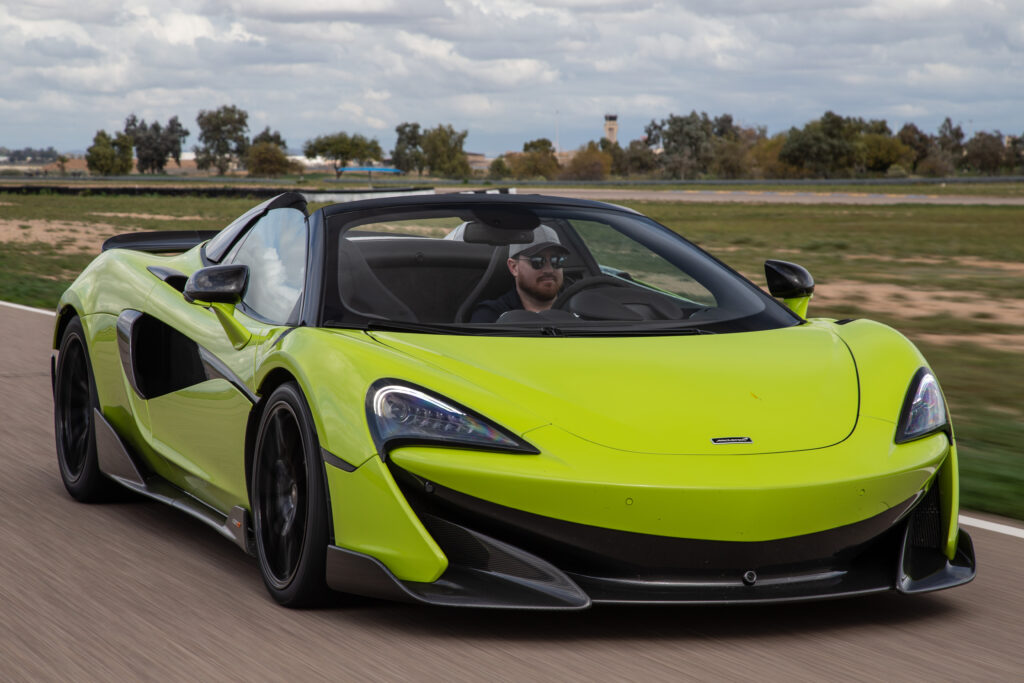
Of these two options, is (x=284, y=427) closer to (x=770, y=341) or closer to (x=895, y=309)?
(x=770, y=341)

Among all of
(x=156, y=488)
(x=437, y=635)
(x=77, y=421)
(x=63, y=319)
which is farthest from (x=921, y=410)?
(x=63, y=319)

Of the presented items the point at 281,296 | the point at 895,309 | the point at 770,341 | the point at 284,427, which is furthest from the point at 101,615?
the point at 895,309

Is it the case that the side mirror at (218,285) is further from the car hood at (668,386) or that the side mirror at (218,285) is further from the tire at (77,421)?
the tire at (77,421)

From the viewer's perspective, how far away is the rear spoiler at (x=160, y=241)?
6.28 m

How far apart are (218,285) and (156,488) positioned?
1.02 m

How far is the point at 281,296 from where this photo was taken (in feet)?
15.2

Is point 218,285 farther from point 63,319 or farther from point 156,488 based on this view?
point 63,319

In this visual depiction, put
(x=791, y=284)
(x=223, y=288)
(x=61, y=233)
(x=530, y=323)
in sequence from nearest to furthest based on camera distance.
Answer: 1. (x=530, y=323)
2. (x=223, y=288)
3. (x=791, y=284)
4. (x=61, y=233)

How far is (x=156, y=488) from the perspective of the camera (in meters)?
5.16

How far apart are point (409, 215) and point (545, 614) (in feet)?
5.36

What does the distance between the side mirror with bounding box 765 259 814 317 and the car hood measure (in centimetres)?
77

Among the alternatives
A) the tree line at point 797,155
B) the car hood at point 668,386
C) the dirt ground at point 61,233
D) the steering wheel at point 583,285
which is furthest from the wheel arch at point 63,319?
the tree line at point 797,155

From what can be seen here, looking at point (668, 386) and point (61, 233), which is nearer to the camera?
point (668, 386)

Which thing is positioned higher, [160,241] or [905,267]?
[160,241]
